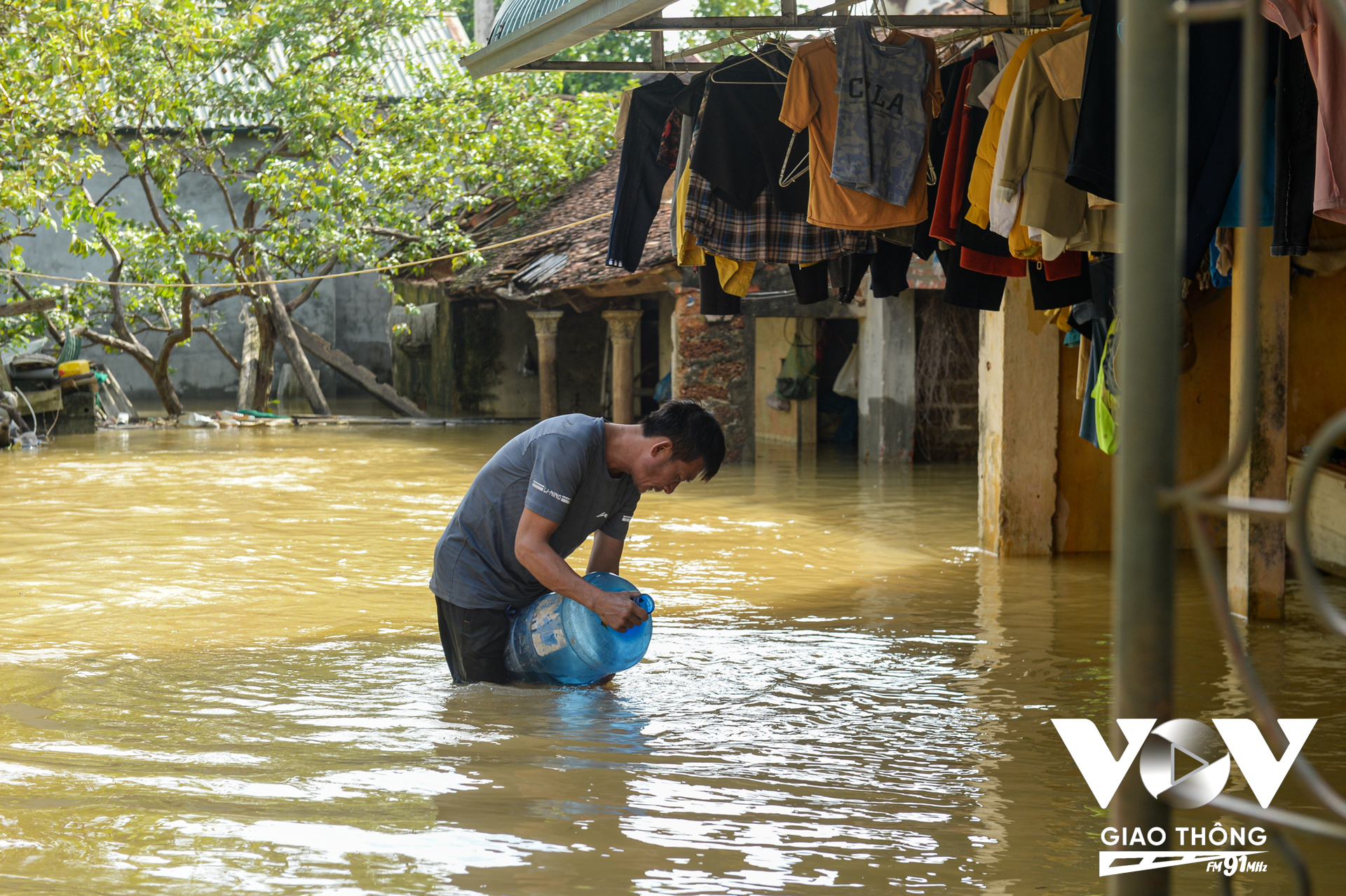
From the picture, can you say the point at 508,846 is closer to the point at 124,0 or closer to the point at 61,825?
the point at 61,825

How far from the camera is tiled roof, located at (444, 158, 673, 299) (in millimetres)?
15531

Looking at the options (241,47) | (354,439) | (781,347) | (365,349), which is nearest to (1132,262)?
(781,347)

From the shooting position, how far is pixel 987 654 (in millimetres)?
5344

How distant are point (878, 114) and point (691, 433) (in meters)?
2.48

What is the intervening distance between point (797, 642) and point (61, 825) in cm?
331

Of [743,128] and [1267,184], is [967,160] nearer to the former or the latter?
[743,128]

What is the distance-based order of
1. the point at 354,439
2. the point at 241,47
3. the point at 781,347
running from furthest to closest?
the point at 241,47
the point at 354,439
the point at 781,347

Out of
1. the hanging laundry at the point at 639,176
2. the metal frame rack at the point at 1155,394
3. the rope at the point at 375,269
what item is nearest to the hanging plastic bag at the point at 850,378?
the rope at the point at 375,269

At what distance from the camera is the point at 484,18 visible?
20.8ft

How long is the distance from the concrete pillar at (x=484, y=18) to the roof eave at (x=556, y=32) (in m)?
0.16

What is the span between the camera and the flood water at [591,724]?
2881 mm

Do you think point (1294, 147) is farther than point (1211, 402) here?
No

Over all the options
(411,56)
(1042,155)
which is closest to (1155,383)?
(1042,155)

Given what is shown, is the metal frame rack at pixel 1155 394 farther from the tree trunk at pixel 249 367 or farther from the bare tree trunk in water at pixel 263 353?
the tree trunk at pixel 249 367
